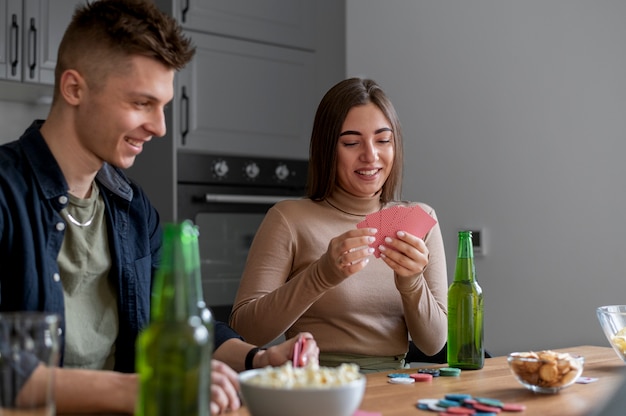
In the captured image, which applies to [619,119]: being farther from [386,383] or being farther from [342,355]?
[386,383]

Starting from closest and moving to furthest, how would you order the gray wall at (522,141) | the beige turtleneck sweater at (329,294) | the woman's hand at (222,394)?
the woman's hand at (222,394) < the beige turtleneck sweater at (329,294) < the gray wall at (522,141)

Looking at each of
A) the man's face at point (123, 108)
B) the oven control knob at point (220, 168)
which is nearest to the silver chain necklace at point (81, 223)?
the man's face at point (123, 108)

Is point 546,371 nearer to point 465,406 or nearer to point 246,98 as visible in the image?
point 465,406

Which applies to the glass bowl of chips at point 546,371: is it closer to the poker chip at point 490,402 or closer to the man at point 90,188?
the poker chip at point 490,402

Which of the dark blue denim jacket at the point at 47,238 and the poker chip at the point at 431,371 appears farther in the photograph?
the poker chip at the point at 431,371

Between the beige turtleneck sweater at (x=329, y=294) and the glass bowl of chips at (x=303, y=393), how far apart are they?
26.7 inches

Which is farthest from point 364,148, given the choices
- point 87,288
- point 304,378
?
point 304,378

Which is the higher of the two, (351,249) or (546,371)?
(351,249)

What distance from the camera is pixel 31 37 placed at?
9.53 feet

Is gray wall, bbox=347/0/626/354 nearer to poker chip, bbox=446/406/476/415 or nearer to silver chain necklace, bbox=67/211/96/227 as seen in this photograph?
poker chip, bbox=446/406/476/415

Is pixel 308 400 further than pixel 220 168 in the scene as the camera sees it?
No

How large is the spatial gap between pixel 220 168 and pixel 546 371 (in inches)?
86.0

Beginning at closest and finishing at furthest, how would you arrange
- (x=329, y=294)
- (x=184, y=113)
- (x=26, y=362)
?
(x=26, y=362)
(x=329, y=294)
(x=184, y=113)

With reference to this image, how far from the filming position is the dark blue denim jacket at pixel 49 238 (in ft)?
4.31
